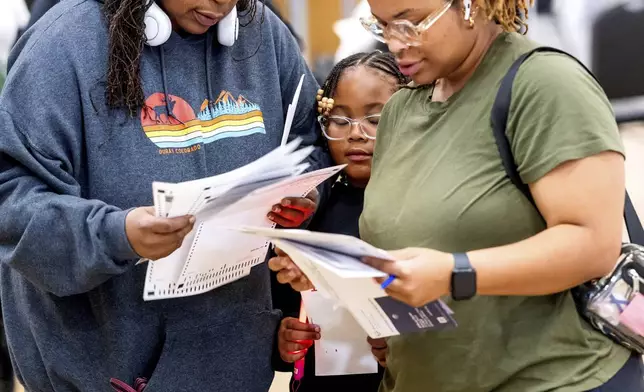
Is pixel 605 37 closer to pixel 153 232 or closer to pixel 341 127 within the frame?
pixel 341 127

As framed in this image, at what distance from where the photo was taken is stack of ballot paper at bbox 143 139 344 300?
A: 5.03 feet

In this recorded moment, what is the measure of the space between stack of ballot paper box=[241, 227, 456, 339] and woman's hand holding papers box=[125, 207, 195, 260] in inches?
7.7

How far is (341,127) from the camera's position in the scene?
2.29 metres

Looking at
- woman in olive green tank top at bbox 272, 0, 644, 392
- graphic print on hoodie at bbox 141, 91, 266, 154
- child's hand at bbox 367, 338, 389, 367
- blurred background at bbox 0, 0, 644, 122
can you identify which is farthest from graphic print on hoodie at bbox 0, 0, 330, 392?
blurred background at bbox 0, 0, 644, 122

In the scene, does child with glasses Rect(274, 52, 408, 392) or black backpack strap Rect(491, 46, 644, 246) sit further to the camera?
child with glasses Rect(274, 52, 408, 392)

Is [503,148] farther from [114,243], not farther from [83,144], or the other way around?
[83,144]

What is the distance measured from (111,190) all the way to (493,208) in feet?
2.70

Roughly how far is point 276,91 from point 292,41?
195mm

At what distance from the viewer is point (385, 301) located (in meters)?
1.45

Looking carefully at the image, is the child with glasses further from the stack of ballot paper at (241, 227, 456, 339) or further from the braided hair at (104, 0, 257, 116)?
the stack of ballot paper at (241, 227, 456, 339)

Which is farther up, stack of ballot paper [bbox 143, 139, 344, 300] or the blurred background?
stack of ballot paper [bbox 143, 139, 344, 300]

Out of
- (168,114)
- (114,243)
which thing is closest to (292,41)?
→ (168,114)

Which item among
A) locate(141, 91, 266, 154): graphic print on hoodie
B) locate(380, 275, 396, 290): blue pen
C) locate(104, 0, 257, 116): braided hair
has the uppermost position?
locate(104, 0, 257, 116): braided hair

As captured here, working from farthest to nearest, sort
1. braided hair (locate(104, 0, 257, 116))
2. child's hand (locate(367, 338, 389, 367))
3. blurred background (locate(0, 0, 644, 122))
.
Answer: blurred background (locate(0, 0, 644, 122)) → child's hand (locate(367, 338, 389, 367)) → braided hair (locate(104, 0, 257, 116))
